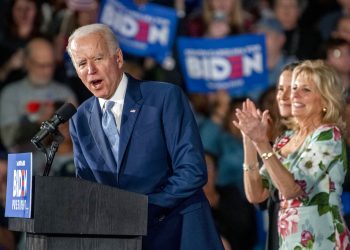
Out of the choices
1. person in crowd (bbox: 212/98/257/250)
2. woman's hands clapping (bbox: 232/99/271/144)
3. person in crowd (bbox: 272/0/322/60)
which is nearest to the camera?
woman's hands clapping (bbox: 232/99/271/144)

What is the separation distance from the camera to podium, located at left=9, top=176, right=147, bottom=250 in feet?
10.2

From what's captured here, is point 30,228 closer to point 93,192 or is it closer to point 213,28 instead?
point 93,192

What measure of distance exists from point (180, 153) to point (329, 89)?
0.96 meters

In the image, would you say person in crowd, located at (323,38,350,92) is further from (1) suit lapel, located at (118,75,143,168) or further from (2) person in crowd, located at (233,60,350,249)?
(1) suit lapel, located at (118,75,143,168)

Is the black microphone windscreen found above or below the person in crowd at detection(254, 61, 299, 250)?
above

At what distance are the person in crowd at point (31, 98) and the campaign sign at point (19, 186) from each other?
3174 millimetres

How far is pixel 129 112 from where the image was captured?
3.50 m

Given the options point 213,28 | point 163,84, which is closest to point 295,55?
point 213,28

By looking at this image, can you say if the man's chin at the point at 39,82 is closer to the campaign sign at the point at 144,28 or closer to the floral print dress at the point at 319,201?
the campaign sign at the point at 144,28

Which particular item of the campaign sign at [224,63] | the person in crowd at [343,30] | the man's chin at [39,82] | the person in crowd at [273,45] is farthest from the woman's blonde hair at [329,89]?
the person in crowd at [343,30]

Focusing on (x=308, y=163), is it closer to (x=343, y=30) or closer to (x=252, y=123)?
(x=252, y=123)

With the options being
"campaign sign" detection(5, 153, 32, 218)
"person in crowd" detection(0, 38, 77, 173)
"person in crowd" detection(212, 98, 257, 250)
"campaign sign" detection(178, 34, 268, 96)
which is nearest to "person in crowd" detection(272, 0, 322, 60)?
"campaign sign" detection(178, 34, 268, 96)

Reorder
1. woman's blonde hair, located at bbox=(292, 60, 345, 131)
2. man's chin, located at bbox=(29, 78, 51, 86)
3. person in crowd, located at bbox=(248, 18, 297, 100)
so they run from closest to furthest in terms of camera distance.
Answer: woman's blonde hair, located at bbox=(292, 60, 345, 131), man's chin, located at bbox=(29, 78, 51, 86), person in crowd, located at bbox=(248, 18, 297, 100)

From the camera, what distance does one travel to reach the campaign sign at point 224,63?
710 cm
